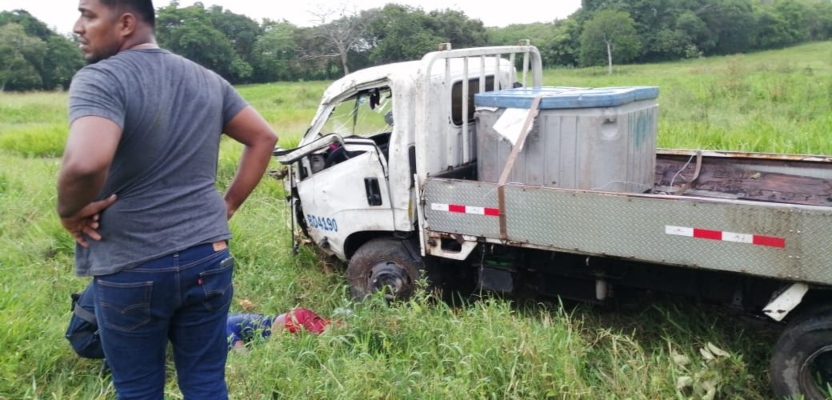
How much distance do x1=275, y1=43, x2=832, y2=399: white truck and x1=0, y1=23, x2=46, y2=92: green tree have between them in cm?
3670

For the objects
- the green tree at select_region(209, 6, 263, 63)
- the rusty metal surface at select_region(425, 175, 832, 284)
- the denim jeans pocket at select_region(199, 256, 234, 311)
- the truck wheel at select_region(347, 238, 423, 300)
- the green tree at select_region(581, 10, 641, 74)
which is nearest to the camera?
the denim jeans pocket at select_region(199, 256, 234, 311)

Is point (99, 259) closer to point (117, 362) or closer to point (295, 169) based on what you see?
point (117, 362)

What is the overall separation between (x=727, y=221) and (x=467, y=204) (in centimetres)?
146

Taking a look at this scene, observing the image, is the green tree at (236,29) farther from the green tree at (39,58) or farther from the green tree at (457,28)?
the green tree at (457,28)

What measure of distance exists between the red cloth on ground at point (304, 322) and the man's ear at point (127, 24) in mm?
2325

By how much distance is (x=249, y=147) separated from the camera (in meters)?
2.55

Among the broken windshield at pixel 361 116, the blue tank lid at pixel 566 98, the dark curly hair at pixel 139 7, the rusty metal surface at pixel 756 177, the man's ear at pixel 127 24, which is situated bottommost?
the rusty metal surface at pixel 756 177

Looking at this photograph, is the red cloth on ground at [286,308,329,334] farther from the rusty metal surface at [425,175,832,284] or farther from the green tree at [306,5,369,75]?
the green tree at [306,5,369,75]

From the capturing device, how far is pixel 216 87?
2314mm

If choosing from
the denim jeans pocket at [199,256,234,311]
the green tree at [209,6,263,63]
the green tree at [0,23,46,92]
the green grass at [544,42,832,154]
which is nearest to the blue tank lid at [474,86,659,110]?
the denim jeans pocket at [199,256,234,311]

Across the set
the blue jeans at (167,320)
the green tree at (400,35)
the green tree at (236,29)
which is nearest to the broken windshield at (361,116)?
the blue jeans at (167,320)

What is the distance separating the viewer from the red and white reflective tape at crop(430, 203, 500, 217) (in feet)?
13.3

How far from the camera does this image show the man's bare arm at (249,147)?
2.45 metres

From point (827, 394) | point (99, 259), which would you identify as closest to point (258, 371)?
point (99, 259)
